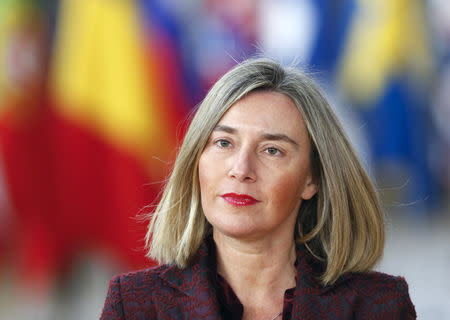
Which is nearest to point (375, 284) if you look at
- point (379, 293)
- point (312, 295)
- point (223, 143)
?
point (379, 293)

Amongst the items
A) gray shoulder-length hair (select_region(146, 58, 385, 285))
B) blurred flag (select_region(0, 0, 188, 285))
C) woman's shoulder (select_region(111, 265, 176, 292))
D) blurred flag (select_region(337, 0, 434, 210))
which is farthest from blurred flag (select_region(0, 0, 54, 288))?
woman's shoulder (select_region(111, 265, 176, 292))

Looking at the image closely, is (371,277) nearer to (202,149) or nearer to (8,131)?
(202,149)

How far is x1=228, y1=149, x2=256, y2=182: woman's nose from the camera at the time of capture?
228 cm

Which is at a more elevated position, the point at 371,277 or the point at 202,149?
the point at 202,149

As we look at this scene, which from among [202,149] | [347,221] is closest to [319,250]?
[347,221]

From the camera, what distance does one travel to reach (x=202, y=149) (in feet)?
7.88

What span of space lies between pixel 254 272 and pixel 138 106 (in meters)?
3.17

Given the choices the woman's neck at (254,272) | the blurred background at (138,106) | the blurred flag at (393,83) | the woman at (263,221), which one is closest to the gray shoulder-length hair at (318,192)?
the woman at (263,221)

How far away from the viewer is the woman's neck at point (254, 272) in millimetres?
2420

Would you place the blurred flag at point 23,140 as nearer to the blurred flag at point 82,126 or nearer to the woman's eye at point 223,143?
the blurred flag at point 82,126

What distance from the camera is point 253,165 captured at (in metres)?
2.32

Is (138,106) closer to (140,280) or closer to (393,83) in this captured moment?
(393,83)

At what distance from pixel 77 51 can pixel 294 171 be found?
3248 mm

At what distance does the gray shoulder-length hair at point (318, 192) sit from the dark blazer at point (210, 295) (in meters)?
0.05
